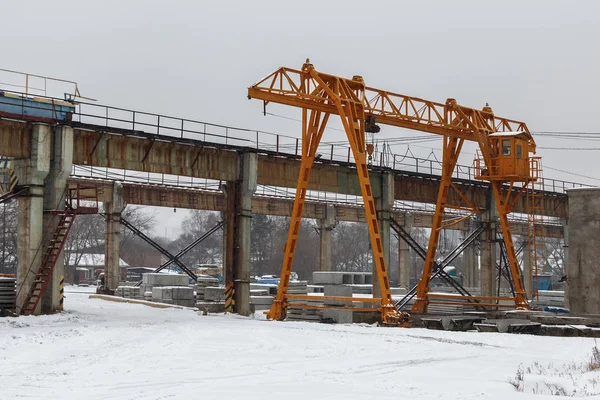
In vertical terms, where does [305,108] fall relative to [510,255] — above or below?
above

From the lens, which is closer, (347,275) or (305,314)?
(305,314)

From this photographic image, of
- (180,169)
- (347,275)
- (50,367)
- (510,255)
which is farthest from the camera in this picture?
(347,275)

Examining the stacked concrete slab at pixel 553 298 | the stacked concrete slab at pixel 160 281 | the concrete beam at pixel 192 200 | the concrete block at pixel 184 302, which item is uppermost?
the concrete beam at pixel 192 200

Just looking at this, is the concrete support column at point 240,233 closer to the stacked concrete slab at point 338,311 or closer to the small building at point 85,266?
the stacked concrete slab at point 338,311

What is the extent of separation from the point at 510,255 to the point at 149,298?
645 inches

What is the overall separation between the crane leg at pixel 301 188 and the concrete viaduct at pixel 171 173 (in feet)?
5.96

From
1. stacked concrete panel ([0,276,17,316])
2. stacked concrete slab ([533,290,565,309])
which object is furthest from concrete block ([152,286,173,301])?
stacked concrete slab ([533,290,565,309])

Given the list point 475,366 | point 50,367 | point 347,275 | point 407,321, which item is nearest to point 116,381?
point 50,367

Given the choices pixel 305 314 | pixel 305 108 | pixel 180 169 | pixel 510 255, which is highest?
pixel 305 108

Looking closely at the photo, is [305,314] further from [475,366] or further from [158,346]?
[475,366]

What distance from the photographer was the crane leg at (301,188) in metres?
27.3

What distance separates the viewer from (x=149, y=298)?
3522cm

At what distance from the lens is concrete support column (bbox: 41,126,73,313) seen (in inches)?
934

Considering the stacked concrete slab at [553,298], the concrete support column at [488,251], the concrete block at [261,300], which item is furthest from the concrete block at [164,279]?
the stacked concrete slab at [553,298]
